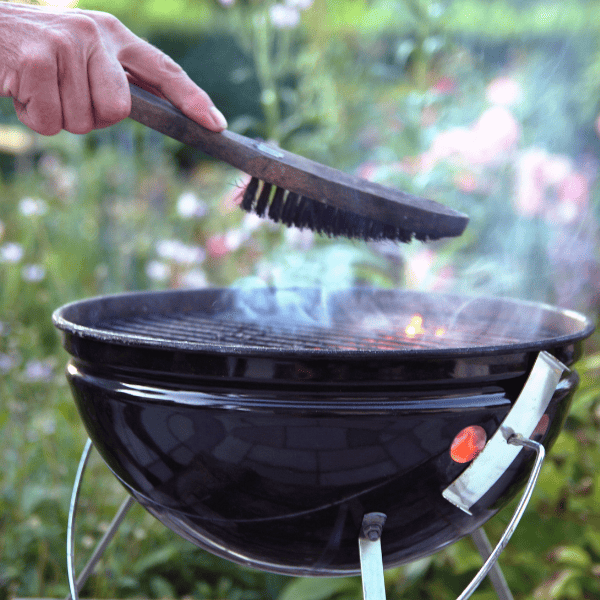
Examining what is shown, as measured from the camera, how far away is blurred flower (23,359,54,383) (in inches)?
102

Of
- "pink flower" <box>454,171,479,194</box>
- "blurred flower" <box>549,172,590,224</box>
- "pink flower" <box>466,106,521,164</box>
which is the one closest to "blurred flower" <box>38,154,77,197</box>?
"pink flower" <box>454,171,479,194</box>

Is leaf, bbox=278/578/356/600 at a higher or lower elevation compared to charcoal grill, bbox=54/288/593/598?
lower

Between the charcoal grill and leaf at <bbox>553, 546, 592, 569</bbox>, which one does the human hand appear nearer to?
the charcoal grill

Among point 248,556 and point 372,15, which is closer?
point 248,556

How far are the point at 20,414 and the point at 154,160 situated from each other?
249 centimetres

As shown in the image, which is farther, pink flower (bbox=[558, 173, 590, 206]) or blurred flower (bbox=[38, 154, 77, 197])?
blurred flower (bbox=[38, 154, 77, 197])

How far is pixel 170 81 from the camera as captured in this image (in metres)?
1.21

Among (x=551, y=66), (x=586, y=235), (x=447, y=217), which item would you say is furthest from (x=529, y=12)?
(x=447, y=217)

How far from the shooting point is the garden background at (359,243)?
2004 mm

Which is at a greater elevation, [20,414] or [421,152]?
[421,152]

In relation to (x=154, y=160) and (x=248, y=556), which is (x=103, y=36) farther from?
(x=154, y=160)

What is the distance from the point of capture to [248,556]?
1180 mm

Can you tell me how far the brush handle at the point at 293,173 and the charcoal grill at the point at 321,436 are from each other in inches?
10.9

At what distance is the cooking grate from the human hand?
0.40 metres
